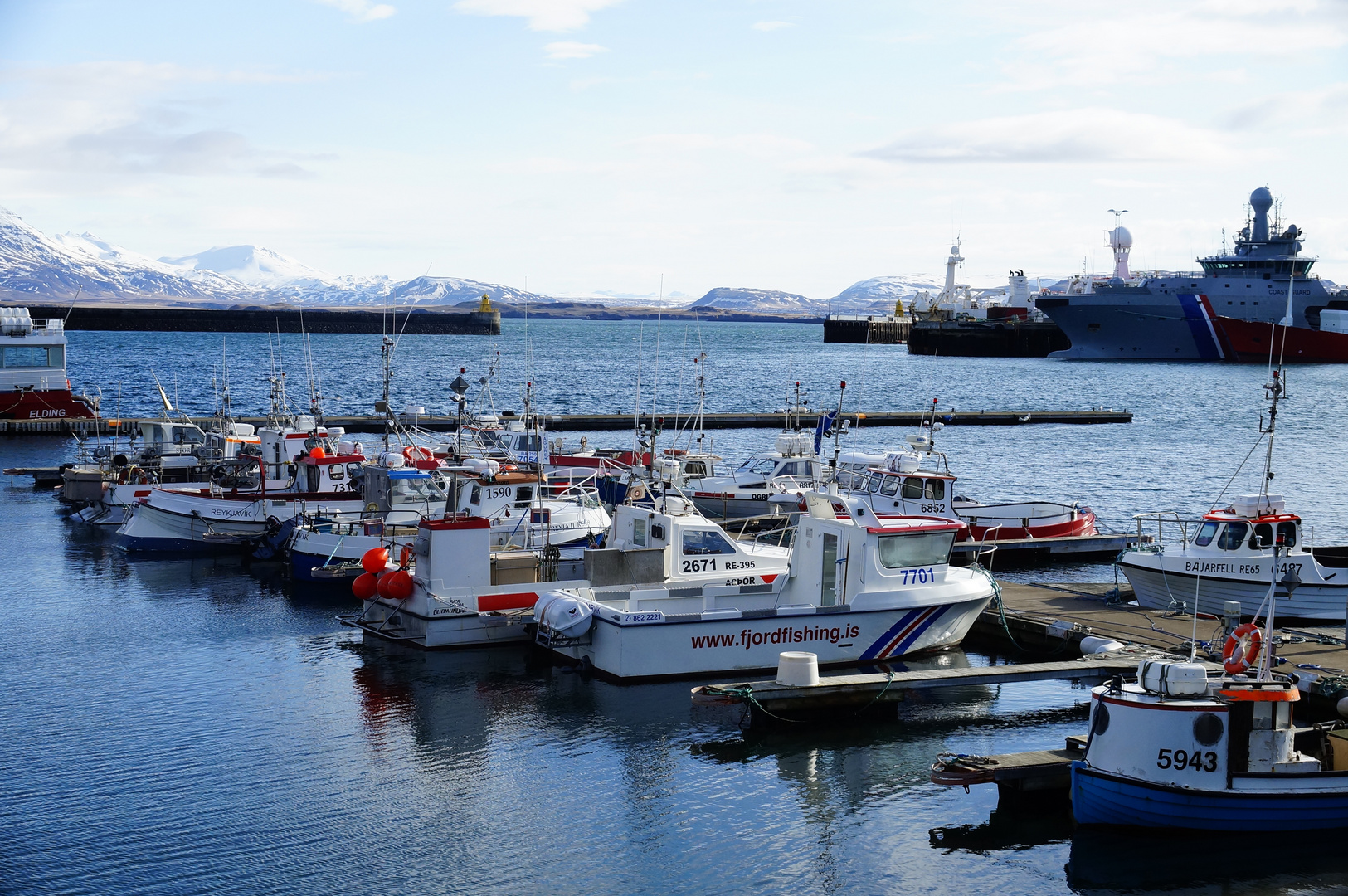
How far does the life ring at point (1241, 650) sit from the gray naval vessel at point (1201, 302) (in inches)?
3450

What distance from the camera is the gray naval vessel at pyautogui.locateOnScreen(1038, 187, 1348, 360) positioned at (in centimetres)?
9856

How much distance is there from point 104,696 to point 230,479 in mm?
14072

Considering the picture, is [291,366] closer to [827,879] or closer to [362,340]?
[362,340]

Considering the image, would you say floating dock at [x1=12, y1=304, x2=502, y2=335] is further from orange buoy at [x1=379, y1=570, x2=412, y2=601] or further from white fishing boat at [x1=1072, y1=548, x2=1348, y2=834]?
white fishing boat at [x1=1072, y1=548, x2=1348, y2=834]

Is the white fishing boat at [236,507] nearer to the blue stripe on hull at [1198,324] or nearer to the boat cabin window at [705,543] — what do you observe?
the boat cabin window at [705,543]

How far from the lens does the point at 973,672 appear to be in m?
16.6

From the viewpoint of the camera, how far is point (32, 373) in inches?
2018

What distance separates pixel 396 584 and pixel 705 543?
4866mm

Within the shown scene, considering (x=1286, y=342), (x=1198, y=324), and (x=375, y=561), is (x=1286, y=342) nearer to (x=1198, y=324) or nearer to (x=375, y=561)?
(x=1198, y=324)

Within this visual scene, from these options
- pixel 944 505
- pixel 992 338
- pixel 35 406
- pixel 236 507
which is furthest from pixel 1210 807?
pixel 992 338

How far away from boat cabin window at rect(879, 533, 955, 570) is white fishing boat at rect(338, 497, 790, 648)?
1.63 m

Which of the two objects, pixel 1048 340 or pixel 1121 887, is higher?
pixel 1048 340

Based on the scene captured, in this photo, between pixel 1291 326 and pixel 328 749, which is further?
pixel 1291 326

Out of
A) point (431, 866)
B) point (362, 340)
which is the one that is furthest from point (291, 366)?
point (431, 866)
